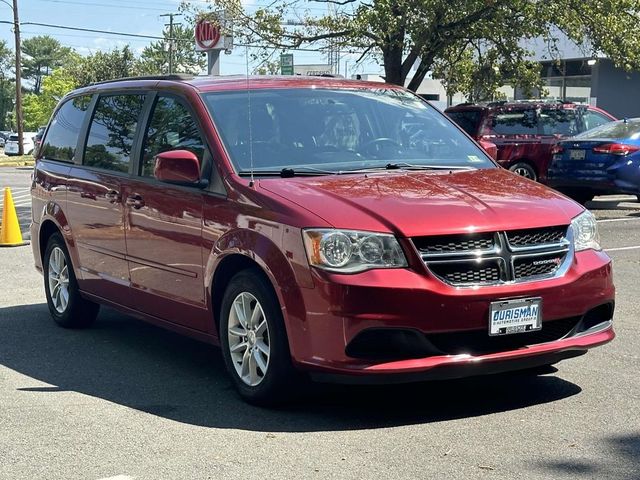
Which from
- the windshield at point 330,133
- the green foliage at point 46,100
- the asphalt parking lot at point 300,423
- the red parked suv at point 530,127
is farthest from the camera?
the green foliage at point 46,100

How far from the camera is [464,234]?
534 cm

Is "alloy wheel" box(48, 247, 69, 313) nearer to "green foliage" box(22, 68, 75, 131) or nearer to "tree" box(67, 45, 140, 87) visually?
"tree" box(67, 45, 140, 87)

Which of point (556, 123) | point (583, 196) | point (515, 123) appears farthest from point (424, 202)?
point (556, 123)

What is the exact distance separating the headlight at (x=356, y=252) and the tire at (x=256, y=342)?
447 millimetres

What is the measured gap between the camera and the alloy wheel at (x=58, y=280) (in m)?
8.35

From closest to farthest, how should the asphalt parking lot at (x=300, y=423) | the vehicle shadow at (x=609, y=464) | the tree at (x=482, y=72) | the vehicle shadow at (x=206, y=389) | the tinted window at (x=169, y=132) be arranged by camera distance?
1. the vehicle shadow at (x=609, y=464)
2. the asphalt parking lot at (x=300, y=423)
3. the vehicle shadow at (x=206, y=389)
4. the tinted window at (x=169, y=132)
5. the tree at (x=482, y=72)

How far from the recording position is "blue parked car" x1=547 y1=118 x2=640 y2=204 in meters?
16.2

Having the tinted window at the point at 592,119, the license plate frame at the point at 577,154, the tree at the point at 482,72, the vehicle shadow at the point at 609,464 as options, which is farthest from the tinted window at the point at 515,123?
the vehicle shadow at the point at 609,464

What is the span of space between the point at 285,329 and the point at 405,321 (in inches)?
27.1

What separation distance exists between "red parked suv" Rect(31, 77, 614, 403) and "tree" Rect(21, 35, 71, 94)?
137 m

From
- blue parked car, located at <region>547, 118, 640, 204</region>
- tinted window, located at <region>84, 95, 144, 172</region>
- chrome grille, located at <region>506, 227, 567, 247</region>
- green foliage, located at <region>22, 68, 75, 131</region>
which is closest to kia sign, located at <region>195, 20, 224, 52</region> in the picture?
blue parked car, located at <region>547, 118, 640, 204</region>

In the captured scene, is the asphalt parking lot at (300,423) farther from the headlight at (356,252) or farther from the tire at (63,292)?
the headlight at (356,252)

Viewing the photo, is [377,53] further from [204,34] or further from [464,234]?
[464,234]

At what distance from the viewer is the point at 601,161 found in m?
16.4
